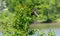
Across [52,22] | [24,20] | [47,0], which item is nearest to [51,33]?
[24,20]

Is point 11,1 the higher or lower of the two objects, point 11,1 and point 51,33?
the lower

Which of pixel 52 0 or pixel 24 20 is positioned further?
pixel 52 0

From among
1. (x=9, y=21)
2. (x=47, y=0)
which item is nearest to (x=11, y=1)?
(x=47, y=0)

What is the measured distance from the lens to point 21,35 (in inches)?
479

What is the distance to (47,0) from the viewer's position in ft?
166

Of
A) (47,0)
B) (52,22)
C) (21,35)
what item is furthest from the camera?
(47,0)

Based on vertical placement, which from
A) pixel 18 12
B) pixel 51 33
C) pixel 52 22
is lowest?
pixel 52 22

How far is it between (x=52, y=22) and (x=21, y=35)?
1373 inches

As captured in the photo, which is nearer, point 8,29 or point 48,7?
point 8,29

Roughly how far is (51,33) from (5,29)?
1.98 m

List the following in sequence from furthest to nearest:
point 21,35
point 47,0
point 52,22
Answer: point 47,0, point 52,22, point 21,35

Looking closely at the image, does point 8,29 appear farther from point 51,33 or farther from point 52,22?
point 52,22

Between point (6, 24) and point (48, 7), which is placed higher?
point (6, 24)

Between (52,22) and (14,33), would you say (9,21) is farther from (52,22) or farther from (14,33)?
(52,22)
